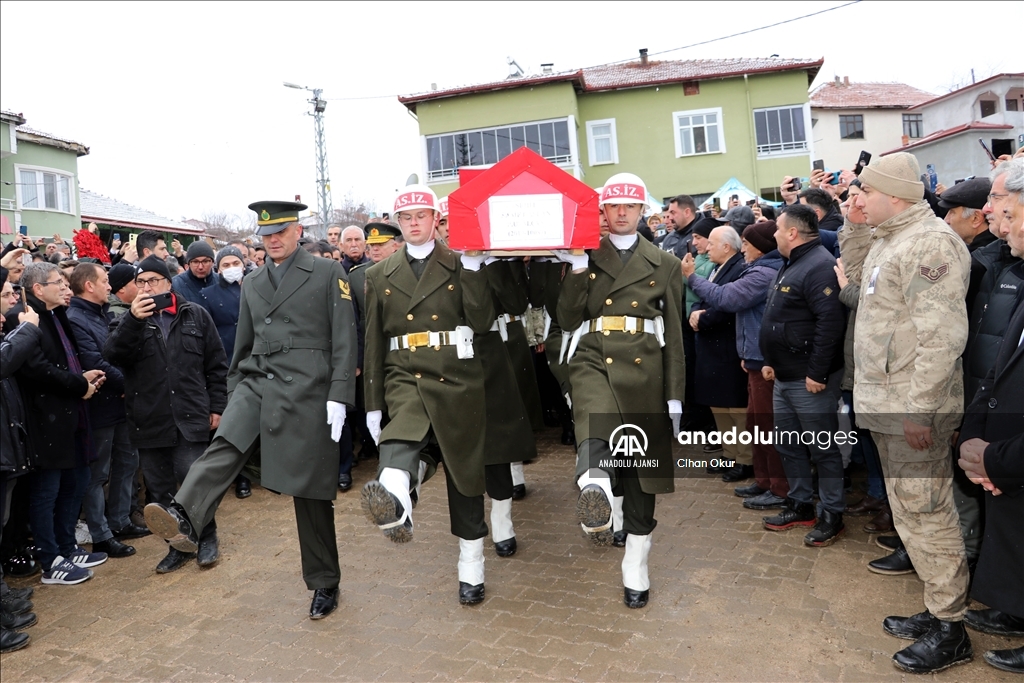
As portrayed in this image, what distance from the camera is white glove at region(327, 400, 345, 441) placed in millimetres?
4520

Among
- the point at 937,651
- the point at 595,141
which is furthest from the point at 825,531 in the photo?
the point at 595,141

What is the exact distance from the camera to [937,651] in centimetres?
354

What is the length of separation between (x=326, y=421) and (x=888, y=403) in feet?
10.5

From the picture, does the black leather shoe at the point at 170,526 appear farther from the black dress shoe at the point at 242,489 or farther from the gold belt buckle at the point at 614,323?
the black dress shoe at the point at 242,489

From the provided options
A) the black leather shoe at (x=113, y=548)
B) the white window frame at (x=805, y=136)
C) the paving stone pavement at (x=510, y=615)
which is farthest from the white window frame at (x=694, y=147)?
the black leather shoe at (x=113, y=548)

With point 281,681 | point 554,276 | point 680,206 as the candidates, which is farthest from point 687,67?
point 281,681

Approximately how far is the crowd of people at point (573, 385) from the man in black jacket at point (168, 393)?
0.07 feet

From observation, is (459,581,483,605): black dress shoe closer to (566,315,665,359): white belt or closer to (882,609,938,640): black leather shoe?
(566,315,665,359): white belt

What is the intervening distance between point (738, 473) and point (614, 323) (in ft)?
9.71

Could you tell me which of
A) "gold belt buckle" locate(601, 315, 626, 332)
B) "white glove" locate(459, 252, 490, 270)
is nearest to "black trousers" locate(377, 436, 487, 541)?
"white glove" locate(459, 252, 490, 270)

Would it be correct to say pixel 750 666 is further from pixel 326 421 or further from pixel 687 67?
pixel 687 67

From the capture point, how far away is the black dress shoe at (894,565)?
180 inches

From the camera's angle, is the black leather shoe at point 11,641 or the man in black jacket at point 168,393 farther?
the man in black jacket at point 168,393

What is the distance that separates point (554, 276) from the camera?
186 inches
